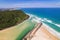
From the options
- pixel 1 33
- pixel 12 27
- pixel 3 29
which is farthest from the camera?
pixel 12 27

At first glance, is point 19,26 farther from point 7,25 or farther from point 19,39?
point 19,39

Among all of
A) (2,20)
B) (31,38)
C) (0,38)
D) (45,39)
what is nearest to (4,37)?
(0,38)

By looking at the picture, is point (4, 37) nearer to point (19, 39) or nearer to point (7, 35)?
point (7, 35)

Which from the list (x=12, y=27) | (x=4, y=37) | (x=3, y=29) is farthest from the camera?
(x=12, y=27)

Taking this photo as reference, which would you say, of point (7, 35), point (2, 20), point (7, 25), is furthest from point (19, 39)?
point (2, 20)

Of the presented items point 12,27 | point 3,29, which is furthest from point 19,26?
point 3,29

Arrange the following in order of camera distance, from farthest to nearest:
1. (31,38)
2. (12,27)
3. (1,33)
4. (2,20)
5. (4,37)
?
(2,20)
(12,27)
(1,33)
(4,37)
(31,38)

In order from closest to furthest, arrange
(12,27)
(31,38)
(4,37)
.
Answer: (31,38), (4,37), (12,27)

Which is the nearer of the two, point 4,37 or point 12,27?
point 4,37

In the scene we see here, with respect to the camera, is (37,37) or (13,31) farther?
(13,31)
